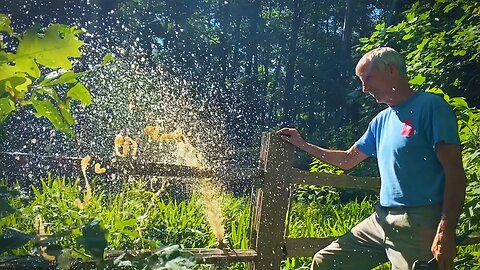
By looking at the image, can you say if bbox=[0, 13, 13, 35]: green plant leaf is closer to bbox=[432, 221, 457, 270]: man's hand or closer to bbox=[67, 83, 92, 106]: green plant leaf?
bbox=[67, 83, 92, 106]: green plant leaf

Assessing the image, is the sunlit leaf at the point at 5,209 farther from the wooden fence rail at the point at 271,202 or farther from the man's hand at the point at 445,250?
the wooden fence rail at the point at 271,202

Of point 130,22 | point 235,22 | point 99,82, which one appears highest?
point 235,22

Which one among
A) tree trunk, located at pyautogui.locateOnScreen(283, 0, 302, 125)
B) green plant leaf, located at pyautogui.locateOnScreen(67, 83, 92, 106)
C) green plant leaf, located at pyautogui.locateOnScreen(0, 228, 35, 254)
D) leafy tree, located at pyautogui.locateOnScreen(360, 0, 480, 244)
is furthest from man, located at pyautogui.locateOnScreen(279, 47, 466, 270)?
tree trunk, located at pyautogui.locateOnScreen(283, 0, 302, 125)

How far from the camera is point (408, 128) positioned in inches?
91.9

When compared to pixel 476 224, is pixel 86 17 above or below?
above

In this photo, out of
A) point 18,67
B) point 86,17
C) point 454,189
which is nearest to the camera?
point 18,67

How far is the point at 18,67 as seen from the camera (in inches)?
24.4

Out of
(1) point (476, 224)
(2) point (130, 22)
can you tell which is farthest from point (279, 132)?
(2) point (130, 22)

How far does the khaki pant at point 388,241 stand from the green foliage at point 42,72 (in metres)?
1.83

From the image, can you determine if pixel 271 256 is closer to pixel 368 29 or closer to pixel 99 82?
pixel 99 82

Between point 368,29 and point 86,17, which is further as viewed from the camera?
point 368,29

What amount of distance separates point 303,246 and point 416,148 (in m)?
0.86

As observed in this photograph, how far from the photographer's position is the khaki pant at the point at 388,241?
231 cm

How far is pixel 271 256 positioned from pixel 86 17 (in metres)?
18.7
